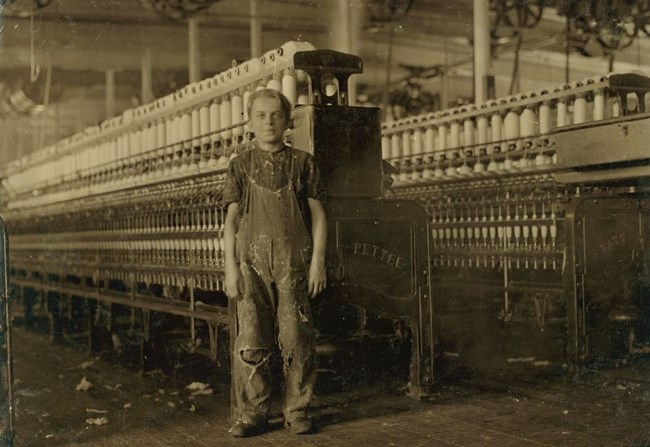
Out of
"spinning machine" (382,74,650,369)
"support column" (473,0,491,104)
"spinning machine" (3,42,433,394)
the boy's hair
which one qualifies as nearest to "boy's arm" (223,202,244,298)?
"spinning machine" (3,42,433,394)

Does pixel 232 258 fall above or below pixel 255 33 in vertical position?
below

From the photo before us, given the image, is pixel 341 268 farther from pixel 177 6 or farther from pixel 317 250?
pixel 177 6

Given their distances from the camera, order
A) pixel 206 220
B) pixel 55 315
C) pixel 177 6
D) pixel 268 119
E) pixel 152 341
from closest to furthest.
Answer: pixel 268 119 < pixel 206 220 < pixel 152 341 < pixel 177 6 < pixel 55 315

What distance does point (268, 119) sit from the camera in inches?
151

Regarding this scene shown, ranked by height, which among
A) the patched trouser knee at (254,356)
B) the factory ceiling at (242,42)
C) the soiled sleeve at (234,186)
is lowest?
the patched trouser knee at (254,356)

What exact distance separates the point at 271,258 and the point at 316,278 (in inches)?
9.9

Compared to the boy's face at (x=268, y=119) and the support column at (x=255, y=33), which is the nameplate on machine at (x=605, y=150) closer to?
the boy's face at (x=268, y=119)

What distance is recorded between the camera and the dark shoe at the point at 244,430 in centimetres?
384

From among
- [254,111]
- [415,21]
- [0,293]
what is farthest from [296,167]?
[415,21]

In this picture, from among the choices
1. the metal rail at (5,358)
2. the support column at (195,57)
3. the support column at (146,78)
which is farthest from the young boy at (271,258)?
the support column at (146,78)

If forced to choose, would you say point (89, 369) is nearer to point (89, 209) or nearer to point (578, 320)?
point (89, 209)

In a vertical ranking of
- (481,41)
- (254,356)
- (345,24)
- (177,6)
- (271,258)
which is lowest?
(254,356)

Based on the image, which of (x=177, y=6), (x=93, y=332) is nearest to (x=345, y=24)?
(x=177, y=6)

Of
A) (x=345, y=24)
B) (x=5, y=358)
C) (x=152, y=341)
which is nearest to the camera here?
(x=5, y=358)
